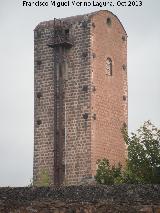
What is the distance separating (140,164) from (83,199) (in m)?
18.1

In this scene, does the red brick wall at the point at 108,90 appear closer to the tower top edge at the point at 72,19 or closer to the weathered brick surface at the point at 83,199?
the tower top edge at the point at 72,19

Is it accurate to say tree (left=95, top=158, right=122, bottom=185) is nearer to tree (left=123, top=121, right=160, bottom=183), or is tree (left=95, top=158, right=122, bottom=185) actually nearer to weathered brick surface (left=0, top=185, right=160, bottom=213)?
tree (left=123, top=121, right=160, bottom=183)

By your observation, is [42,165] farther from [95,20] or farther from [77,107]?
[95,20]

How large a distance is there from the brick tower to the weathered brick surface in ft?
73.8

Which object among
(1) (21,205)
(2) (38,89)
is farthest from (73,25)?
(1) (21,205)

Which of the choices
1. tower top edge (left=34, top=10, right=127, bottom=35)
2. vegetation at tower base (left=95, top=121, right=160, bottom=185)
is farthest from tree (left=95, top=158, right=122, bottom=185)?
tower top edge (left=34, top=10, right=127, bottom=35)

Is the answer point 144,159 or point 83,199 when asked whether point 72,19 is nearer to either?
point 144,159

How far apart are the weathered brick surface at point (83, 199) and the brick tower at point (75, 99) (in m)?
22.5

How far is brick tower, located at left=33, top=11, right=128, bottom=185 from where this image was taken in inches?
1236

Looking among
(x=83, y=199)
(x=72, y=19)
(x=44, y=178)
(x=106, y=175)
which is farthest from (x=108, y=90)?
(x=83, y=199)

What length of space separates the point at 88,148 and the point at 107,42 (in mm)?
6075

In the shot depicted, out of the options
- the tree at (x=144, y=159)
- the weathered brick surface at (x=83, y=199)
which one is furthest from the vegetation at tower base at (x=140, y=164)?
the weathered brick surface at (x=83, y=199)

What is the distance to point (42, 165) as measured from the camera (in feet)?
107

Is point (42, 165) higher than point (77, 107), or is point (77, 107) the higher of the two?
point (77, 107)
